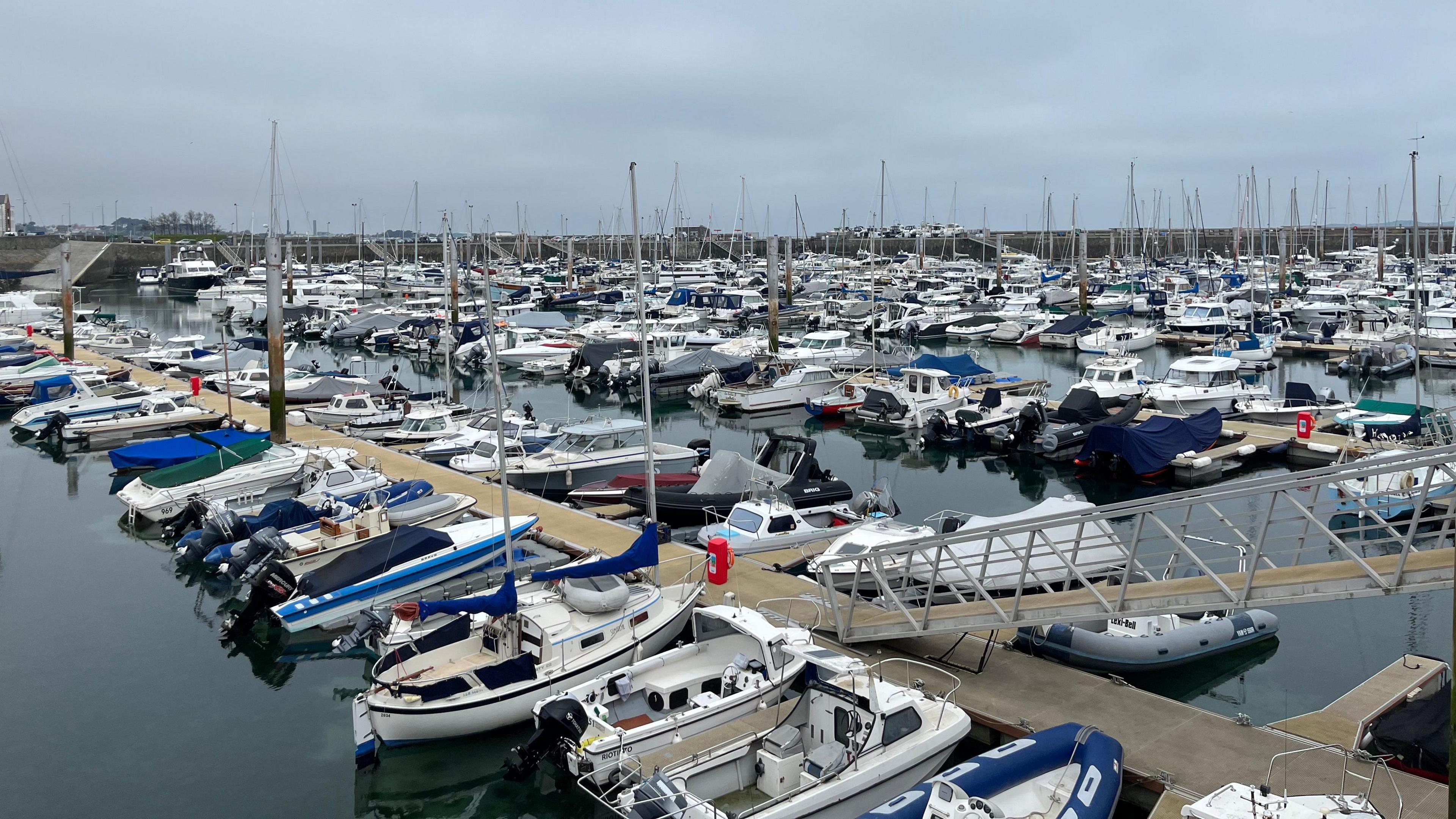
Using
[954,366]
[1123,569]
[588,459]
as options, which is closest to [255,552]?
[588,459]

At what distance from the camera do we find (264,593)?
20.0m

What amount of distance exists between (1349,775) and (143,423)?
37823 millimetres

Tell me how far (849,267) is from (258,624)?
103 m

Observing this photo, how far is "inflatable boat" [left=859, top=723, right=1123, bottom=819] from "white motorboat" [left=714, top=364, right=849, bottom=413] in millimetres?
32861

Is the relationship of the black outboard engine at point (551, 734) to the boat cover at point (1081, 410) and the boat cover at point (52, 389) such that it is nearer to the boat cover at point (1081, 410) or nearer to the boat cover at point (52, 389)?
the boat cover at point (1081, 410)

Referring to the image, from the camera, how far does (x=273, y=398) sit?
1350 inches

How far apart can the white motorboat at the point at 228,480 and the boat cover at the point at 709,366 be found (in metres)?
22.9

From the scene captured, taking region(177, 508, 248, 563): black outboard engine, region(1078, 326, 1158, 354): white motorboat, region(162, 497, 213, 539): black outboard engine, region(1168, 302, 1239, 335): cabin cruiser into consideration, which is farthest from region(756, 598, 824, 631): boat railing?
region(1168, 302, 1239, 335): cabin cruiser

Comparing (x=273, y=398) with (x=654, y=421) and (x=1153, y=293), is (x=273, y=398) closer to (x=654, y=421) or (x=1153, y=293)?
(x=654, y=421)

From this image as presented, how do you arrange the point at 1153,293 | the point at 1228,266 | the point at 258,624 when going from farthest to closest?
the point at 1228,266
the point at 1153,293
the point at 258,624

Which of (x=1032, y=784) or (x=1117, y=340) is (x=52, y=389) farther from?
(x=1117, y=340)

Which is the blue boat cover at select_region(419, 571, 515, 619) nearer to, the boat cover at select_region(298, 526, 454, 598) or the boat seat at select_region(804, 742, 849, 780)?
the boat cover at select_region(298, 526, 454, 598)

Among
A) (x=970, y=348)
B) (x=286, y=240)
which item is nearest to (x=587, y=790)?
(x=970, y=348)

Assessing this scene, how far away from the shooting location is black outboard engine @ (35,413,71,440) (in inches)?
1481
